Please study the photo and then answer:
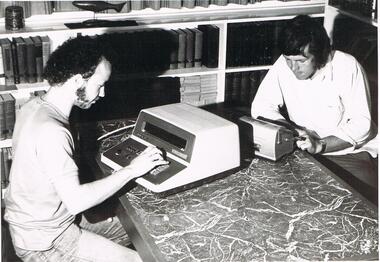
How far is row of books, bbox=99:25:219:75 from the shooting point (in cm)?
347

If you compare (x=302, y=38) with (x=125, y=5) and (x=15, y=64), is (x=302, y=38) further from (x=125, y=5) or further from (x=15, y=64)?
(x=15, y=64)

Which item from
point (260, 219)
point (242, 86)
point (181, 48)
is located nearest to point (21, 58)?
point (181, 48)

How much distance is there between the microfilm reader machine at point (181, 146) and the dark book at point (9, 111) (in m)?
1.36

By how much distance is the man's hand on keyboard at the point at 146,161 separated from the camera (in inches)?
72.4

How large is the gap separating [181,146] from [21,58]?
1.71 meters

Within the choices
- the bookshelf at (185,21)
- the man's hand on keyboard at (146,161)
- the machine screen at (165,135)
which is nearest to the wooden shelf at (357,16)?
the bookshelf at (185,21)

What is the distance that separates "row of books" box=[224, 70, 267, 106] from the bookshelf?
0.16ft

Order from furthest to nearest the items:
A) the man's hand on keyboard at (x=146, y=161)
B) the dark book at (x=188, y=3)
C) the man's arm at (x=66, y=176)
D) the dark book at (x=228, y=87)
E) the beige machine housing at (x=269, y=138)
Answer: the dark book at (x=228, y=87) < the dark book at (x=188, y=3) < the beige machine housing at (x=269, y=138) < the man's hand on keyboard at (x=146, y=161) < the man's arm at (x=66, y=176)

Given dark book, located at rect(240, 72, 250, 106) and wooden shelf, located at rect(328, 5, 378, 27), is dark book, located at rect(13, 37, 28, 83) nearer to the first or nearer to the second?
dark book, located at rect(240, 72, 250, 106)

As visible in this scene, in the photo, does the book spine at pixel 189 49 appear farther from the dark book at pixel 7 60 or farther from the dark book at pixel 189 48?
the dark book at pixel 7 60

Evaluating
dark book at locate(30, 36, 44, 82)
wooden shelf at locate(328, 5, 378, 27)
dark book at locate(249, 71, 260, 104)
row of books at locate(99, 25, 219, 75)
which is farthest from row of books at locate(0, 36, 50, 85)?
wooden shelf at locate(328, 5, 378, 27)

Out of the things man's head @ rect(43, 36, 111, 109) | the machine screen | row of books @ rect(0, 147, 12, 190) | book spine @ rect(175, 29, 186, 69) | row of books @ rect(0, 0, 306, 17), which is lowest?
row of books @ rect(0, 147, 12, 190)

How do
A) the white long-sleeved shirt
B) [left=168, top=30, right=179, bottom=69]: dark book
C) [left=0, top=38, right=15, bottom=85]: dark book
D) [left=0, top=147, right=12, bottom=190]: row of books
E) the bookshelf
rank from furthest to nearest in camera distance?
[left=168, top=30, right=179, bottom=69]: dark book, [left=0, top=147, right=12, bottom=190]: row of books, the bookshelf, [left=0, top=38, right=15, bottom=85]: dark book, the white long-sleeved shirt

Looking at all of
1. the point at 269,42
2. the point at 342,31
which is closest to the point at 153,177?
the point at 269,42
